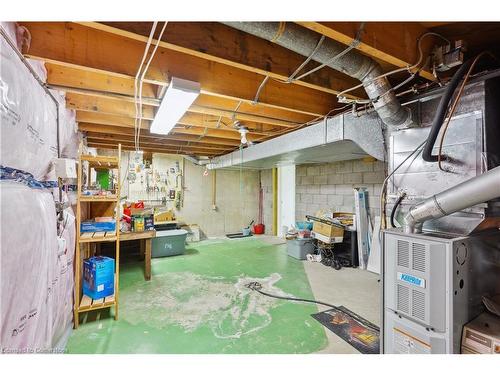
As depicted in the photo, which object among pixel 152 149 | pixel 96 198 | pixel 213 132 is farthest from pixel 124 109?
pixel 152 149

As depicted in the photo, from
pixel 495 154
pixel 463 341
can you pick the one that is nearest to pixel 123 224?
pixel 463 341

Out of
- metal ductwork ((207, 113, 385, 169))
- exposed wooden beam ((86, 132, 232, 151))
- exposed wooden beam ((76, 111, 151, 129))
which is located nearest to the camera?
metal ductwork ((207, 113, 385, 169))

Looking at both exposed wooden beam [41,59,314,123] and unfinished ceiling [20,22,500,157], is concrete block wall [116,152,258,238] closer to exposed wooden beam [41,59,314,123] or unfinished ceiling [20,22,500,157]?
unfinished ceiling [20,22,500,157]

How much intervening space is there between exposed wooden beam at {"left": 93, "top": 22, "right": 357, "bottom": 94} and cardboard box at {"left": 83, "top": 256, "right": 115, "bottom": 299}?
2094 millimetres

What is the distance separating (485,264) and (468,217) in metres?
0.31

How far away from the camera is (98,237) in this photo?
7.70 ft

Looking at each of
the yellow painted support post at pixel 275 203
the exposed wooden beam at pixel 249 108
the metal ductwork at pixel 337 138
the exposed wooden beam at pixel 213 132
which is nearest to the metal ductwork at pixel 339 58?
the metal ductwork at pixel 337 138

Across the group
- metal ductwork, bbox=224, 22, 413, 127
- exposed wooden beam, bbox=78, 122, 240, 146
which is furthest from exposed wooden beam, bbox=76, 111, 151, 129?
metal ductwork, bbox=224, 22, 413, 127

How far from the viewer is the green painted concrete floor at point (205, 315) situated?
205cm

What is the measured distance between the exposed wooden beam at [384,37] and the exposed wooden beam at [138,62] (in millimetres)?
992

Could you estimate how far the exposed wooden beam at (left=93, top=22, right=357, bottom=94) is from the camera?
127 centimetres

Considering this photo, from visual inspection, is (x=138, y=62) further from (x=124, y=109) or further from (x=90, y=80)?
(x=124, y=109)
